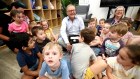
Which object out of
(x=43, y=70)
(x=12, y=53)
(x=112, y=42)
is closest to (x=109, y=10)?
(x=112, y=42)

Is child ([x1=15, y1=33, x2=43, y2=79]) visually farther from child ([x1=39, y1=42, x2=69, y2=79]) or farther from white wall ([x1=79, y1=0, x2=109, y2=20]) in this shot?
white wall ([x1=79, y1=0, x2=109, y2=20])

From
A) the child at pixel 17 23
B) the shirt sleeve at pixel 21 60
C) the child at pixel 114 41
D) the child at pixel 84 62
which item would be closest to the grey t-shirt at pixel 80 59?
the child at pixel 84 62

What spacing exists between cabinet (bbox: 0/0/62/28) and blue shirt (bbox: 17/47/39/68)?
63.9 inches

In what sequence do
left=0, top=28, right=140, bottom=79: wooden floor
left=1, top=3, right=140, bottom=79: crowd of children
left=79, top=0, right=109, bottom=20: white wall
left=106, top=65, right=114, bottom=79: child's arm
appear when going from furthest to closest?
left=79, top=0, right=109, bottom=20: white wall
left=0, top=28, right=140, bottom=79: wooden floor
left=106, top=65, right=114, bottom=79: child's arm
left=1, top=3, right=140, bottom=79: crowd of children

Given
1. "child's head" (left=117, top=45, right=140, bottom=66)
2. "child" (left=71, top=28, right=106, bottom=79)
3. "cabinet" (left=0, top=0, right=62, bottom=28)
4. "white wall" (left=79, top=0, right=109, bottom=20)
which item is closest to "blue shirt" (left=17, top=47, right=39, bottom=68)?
"child" (left=71, top=28, right=106, bottom=79)

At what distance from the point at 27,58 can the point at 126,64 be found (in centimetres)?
104

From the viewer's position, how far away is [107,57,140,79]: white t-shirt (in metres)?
1.13

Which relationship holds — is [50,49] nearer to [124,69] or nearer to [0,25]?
[124,69]

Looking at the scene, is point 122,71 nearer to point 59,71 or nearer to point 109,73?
point 109,73

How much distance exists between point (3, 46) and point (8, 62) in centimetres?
61

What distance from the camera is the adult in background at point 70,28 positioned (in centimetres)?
204

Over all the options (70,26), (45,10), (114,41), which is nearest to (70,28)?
(70,26)

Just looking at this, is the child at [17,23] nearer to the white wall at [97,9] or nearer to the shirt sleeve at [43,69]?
the shirt sleeve at [43,69]

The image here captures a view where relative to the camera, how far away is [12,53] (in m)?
2.32
